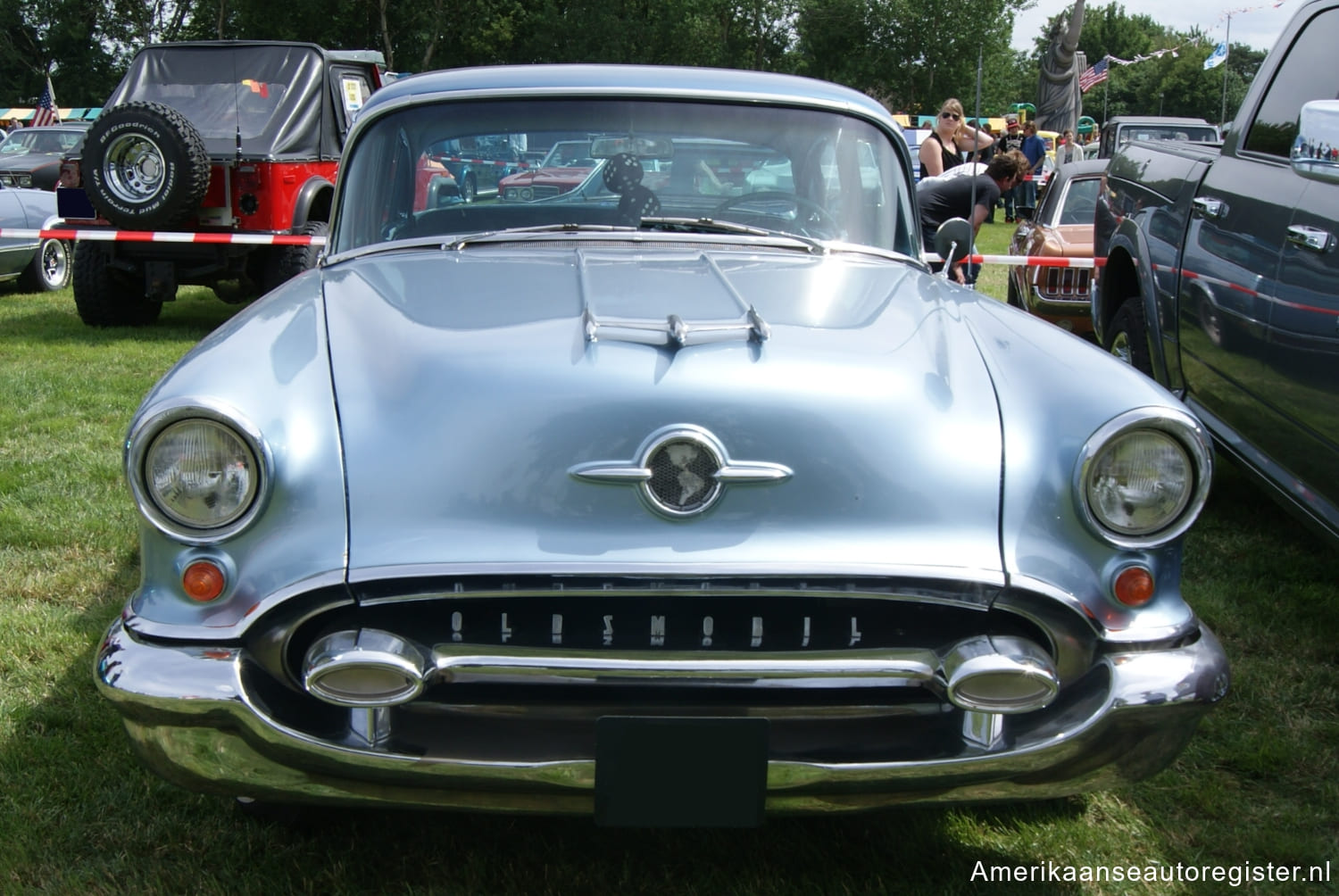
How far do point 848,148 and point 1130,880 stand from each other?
1.87 meters

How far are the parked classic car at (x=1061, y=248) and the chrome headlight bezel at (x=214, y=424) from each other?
6.67 meters

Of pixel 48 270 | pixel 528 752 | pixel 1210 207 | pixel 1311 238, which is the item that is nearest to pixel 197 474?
pixel 528 752

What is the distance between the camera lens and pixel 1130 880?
2.39 m

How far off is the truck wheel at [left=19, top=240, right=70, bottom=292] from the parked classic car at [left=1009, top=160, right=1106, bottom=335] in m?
8.33

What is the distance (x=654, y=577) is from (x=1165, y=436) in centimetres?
88

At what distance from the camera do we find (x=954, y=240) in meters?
3.60

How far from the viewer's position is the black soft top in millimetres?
8930

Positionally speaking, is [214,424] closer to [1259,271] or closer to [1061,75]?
[1259,271]

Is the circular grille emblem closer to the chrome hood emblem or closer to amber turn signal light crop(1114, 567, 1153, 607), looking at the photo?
the chrome hood emblem

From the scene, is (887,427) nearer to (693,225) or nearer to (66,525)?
(693,225)

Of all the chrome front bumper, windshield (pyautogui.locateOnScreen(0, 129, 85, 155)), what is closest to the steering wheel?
the chrome front bumper

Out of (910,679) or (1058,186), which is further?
(1058,186)

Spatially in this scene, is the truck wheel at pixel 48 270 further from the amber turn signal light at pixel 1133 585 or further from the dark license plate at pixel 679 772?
the amber turn signal light at pixel 1133 585

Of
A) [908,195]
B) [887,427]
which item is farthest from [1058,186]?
[887,427]
